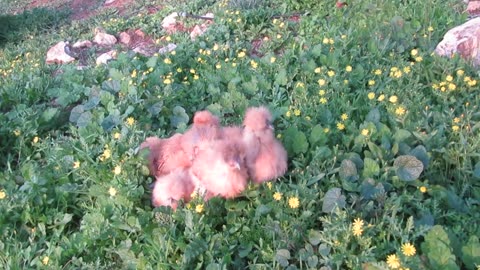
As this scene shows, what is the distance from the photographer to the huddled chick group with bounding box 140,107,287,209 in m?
3.17

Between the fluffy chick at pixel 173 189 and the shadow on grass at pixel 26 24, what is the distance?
872 cm

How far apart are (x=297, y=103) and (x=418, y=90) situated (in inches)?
43.8

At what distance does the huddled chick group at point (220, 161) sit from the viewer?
3.17m

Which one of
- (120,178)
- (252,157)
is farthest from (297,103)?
(120,178)

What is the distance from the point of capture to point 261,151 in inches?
131

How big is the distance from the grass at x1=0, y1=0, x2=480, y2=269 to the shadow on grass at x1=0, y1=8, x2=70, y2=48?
17.5 ft

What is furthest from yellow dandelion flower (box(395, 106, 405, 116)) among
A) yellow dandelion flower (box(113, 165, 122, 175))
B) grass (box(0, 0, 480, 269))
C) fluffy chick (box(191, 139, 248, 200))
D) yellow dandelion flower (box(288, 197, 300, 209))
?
yellow dandelion flower (box(113, 165, 122, 175))

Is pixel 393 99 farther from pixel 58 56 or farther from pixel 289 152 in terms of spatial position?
pixel 58 56

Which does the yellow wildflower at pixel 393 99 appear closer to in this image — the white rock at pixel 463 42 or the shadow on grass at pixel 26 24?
the white rock at pixel 463 42

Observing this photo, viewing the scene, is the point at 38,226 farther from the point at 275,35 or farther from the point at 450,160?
the point at 275,35

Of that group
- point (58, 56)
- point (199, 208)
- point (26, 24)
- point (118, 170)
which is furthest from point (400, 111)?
point (26, 24)

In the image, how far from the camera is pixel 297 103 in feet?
15.1

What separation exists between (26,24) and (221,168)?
9.68 metres

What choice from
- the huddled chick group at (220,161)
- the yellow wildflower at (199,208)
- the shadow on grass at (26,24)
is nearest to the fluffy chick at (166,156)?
the huddled chick group at (220,161)
